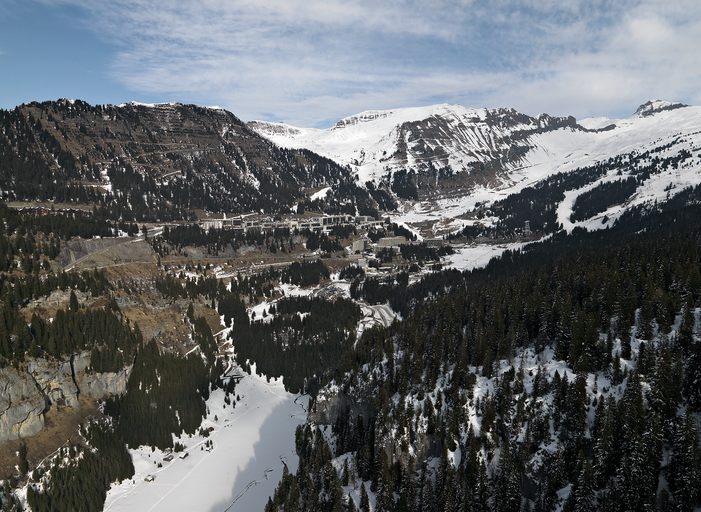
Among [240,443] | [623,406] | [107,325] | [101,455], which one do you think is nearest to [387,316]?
[240,443]

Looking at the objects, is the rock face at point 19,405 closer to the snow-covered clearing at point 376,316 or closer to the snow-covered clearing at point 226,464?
the snow-covered clearing at point 226,464

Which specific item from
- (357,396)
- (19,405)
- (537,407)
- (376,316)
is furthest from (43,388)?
(376,316)

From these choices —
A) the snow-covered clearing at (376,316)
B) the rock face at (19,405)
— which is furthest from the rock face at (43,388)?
the snow-covered clearing at (376,316)

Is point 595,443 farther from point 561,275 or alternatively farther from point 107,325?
point 107,325

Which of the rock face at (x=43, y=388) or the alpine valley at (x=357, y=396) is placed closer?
the alpine valley at (x=357, y=396)

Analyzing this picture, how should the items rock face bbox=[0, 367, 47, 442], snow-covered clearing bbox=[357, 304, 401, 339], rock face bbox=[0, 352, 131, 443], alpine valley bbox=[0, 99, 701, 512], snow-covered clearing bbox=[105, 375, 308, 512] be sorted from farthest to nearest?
1. snow-covered clearing bbox=[357, 304, 401, 339]
2. rock face bbox=[0, 352, 131, 443]
3. snow-covered clearing bbox=[105, 375, 308, 512]
4. rock face bbox=[0, 367, 47, 442]
5. alpine valley bbox=[0, 99, 701, 512]

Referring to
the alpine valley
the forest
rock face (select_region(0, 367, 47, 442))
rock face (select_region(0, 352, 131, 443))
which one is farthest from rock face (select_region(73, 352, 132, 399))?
the forest

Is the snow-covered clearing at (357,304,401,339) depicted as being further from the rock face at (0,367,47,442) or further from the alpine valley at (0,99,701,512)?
the rock face at (0,367,47,442)
